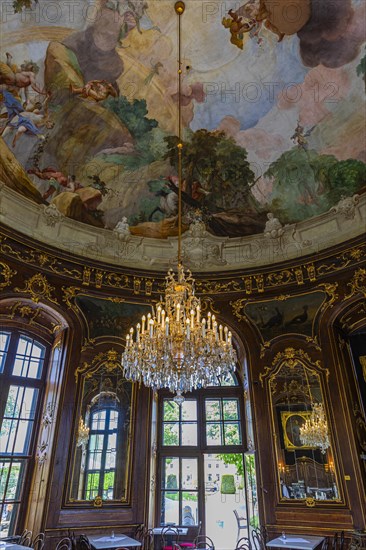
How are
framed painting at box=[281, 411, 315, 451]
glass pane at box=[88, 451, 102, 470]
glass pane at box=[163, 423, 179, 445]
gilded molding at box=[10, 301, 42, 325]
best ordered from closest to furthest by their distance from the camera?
glass pane at box=[88, 451, 102, 470] < framed painting at box=[281, 411, 315, 451] < gilded molding at box=[10, 301, 42, 325] < glass pane at box=[163, 423, 179, 445]

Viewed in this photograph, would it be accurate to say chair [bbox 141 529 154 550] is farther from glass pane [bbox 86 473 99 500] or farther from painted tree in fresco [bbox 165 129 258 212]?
painted tree in fresco [bbox 165 129 258 212]

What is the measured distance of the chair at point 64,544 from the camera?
6.79 meters

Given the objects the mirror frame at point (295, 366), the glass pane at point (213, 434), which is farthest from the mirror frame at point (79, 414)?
the mirror frame at point (295, 366)

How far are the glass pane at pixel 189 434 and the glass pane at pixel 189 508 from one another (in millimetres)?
1066

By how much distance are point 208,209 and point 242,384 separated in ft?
15.2

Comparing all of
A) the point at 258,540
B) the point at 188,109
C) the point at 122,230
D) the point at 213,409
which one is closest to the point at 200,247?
the point at 122,230

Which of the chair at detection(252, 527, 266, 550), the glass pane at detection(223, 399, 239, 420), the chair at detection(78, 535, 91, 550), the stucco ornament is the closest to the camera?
the chair at detection(78, 535, 91, 550)

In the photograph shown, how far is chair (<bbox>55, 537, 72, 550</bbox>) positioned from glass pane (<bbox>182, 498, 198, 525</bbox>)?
2.68m

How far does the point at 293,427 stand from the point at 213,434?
6.47 feet

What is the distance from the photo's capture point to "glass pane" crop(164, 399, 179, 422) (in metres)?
9.58

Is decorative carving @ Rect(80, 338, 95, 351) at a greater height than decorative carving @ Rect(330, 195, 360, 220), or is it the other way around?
decorative carving @ Rect(330, 195, 360, 220)

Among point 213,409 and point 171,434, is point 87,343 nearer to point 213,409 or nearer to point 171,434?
point 171,434

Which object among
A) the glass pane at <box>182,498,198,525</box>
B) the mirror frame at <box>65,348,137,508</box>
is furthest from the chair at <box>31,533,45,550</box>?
the glass pane at <box>182,498,198,525</box>

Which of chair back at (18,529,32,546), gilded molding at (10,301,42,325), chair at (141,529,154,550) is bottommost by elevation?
chair at (141,529,154,550)
